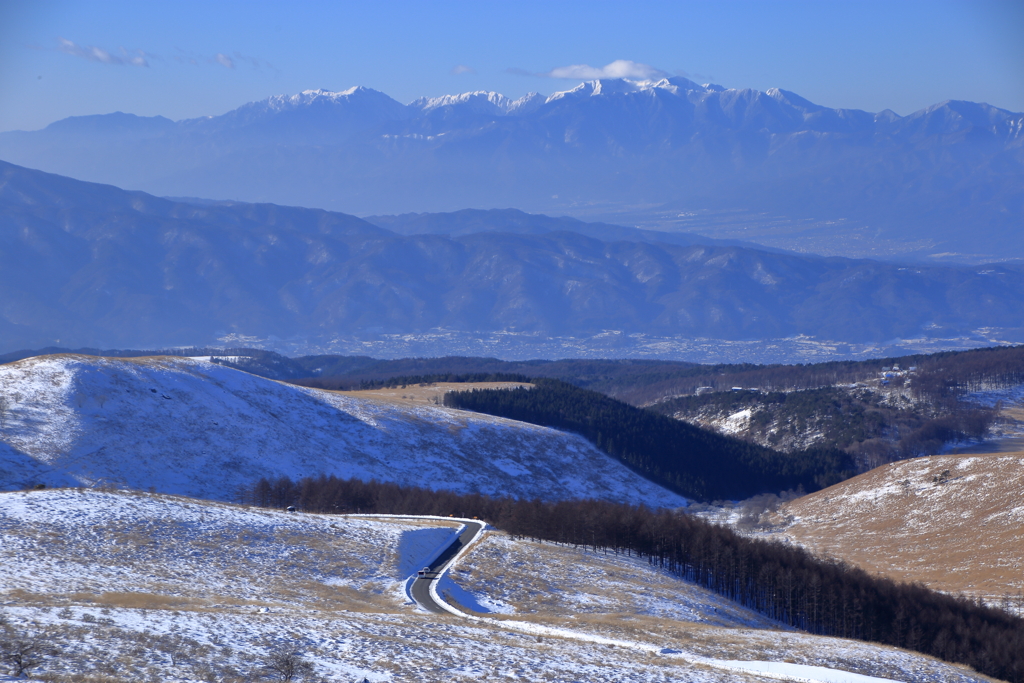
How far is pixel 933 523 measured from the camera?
4665 inches

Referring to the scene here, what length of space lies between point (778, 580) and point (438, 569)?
33.2 meters

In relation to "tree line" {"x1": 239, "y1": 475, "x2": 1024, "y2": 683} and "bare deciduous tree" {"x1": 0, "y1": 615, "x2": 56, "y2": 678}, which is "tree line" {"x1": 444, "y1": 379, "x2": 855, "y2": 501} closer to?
"tree line" {"x1": 239, "y1": 475, "x2": 1024, "y2": 683}

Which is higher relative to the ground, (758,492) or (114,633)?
(114,633)

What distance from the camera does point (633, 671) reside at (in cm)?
3725

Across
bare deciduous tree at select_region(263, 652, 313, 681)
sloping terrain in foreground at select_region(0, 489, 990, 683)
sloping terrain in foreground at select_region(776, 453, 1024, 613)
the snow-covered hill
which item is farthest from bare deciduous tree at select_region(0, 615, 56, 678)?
sloping terrain in foreground at select_region(776, 453, 1024, 613)

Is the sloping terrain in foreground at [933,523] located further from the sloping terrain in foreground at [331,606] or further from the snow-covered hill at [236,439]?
the sloping terrain in foreground at [331,606]

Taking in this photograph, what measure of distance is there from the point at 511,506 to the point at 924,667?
4713cm

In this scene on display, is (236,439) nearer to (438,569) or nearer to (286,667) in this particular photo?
(438,569)

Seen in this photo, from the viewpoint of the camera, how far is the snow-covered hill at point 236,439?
327 ft

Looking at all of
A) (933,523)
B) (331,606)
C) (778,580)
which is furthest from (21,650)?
(933,523)

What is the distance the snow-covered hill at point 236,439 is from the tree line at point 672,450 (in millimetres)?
12119

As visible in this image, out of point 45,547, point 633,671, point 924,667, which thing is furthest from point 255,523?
point 924,667

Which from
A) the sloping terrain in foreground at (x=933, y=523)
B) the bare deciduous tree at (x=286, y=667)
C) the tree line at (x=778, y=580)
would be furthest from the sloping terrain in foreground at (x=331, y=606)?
the sloping terrain in foreground at (x=933, y=523)

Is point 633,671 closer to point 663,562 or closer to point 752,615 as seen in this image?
point 752,615
